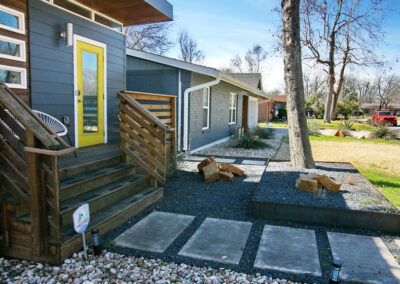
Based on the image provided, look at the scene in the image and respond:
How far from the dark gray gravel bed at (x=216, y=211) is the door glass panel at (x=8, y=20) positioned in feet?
9.79

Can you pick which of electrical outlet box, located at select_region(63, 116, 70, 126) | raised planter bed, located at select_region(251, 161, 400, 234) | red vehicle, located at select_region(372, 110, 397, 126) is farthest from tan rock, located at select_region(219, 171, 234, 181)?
red vehicle, located at select_region(372, 110, 397, 126)

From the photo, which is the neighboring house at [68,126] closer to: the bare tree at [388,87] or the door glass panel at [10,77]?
the door glass panel at [10,77]

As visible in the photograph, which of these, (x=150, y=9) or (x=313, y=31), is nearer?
(x=150, y=9)

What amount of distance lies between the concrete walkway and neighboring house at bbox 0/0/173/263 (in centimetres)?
50

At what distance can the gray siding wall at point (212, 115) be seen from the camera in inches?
371

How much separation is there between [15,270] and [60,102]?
283 cm

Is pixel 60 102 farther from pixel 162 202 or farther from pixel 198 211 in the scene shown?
pixel 198 211

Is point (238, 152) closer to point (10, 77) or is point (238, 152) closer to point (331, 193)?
point (331, 193)

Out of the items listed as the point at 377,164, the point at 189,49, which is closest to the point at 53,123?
the point at 377,164

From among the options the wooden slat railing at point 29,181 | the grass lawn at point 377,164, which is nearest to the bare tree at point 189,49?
the grass lawn at point 377,164

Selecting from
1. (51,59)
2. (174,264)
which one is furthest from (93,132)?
(174,264)

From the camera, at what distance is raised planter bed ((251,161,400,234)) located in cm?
385

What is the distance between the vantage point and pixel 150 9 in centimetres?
575

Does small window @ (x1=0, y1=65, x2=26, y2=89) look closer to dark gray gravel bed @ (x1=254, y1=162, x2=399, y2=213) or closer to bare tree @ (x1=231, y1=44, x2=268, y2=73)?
dark gray gravel bed @ (x1=254, y1=162, x2=399, y2=213)
